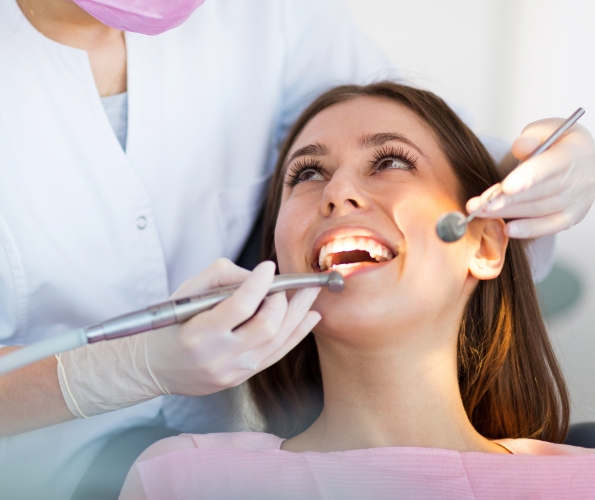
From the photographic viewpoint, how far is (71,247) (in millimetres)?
1461

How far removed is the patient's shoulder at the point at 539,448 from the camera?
1.35 m

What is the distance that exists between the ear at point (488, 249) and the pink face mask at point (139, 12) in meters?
0.74

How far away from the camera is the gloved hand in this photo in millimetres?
1093

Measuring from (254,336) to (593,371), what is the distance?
1.31 m

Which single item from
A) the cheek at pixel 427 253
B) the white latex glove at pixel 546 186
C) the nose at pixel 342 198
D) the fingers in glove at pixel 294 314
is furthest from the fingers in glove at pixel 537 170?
the fingers in glove at pixel 294 314

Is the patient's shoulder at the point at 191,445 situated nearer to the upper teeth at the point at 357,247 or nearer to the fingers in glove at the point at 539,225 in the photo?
the upper teeth at the point at 357,247

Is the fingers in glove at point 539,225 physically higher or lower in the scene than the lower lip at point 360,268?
higher

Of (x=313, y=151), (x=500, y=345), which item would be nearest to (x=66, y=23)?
(x=313, y=151)

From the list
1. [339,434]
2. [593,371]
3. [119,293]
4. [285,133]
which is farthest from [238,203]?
[593,371]

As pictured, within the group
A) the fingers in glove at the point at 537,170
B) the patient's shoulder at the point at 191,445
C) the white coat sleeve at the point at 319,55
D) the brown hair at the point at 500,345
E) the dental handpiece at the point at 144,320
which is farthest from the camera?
the white coat sleeve at the point at 319,55

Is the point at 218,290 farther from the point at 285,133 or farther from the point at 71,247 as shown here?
the point at 285,133

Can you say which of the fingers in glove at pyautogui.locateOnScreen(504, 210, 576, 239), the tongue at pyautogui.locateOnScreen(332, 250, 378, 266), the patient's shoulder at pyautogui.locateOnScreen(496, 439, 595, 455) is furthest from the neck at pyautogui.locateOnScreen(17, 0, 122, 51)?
the patient's shoulder at pyautogui.locateOnScreen(496, 439, 595, 455)

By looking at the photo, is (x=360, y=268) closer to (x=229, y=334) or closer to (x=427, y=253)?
(x=427, y=253)

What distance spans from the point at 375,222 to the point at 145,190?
579 mm
